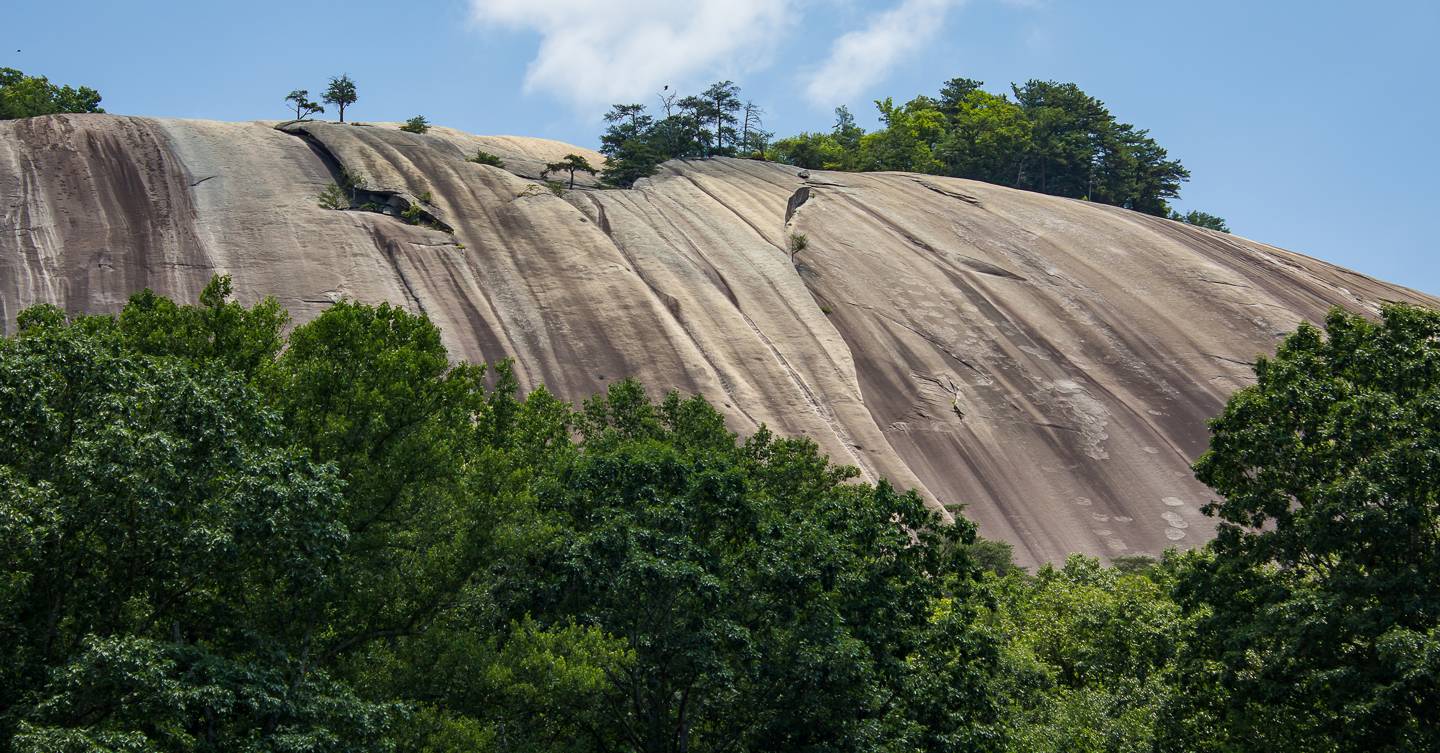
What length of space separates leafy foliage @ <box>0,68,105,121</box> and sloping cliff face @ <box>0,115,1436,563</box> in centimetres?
1476

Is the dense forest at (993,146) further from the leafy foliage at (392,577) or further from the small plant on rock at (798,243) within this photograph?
the leafy foliage at (392,577)

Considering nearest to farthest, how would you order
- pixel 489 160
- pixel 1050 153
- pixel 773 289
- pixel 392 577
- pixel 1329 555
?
pixel 392 577 < pixel 1329 555 < pixel 773 289 < pixel 489 160 < pixel 1050 153

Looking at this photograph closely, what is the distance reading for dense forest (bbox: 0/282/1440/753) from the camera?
14.7 m

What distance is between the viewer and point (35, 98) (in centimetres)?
5691

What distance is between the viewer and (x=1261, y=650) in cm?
1811

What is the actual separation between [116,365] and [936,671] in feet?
41.9

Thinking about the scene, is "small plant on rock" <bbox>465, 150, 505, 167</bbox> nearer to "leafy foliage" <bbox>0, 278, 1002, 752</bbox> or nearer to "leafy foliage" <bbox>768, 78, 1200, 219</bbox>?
"leafy foliage" <bbox>768, 78, 1200, 219</bbox>

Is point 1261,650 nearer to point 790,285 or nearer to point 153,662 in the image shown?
point 153,662

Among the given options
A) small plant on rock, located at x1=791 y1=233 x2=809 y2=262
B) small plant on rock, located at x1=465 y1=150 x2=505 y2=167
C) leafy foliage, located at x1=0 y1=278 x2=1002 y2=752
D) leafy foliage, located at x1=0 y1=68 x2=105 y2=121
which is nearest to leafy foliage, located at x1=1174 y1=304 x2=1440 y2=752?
leafy foliage, located at x1=0 y1=278 x2=1002 y2=752

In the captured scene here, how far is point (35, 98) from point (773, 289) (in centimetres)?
3722

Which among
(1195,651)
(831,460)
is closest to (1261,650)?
(1195,651)

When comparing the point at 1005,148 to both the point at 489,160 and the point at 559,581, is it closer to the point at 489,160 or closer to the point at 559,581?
the point at 489,160

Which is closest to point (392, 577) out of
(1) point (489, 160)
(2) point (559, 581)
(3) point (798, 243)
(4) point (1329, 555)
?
(2) point (559, 581)

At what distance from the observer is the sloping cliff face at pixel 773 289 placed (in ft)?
123
